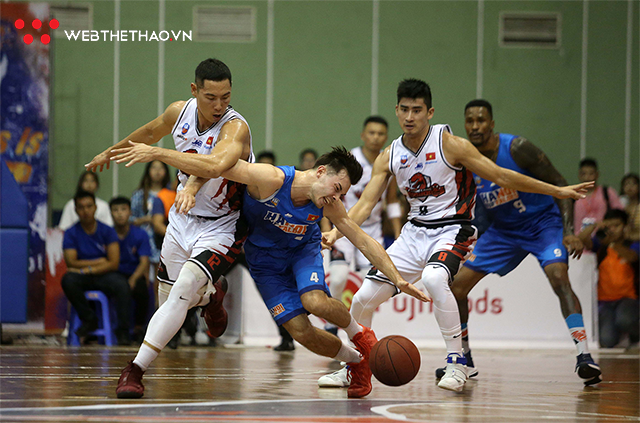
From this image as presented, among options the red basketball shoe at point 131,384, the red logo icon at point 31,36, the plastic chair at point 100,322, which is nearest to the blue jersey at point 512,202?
the red basketball shoe at point 131,384

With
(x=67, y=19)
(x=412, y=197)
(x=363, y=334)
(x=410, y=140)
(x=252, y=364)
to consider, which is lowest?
(x=252, y=364)

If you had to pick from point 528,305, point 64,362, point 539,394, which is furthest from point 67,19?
point 539,394

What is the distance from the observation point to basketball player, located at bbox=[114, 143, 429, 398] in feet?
15.1

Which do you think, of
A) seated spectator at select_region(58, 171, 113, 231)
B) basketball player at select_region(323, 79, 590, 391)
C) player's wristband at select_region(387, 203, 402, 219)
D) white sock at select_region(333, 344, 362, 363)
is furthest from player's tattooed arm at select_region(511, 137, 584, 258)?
seated spectator at select_region(58, 171, 113, 231)

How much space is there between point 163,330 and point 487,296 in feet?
17.8

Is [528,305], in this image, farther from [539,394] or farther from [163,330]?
[163,330]

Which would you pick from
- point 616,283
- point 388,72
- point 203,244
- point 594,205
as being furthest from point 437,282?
point 388,72

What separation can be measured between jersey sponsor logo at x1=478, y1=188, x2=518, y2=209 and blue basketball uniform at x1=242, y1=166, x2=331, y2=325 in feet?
5.82

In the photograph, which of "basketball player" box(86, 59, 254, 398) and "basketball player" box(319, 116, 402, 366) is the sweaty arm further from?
"basketball player" box(319, 116, 402, 366)

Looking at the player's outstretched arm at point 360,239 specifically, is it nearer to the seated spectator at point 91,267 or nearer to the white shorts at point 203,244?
the white shorts at point 203,244

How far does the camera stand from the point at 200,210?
493 centimetres

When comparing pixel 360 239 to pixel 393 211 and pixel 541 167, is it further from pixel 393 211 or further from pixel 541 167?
pixel 393 211

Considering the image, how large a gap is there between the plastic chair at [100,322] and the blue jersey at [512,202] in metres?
4.56

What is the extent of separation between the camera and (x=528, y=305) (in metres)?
8.99
